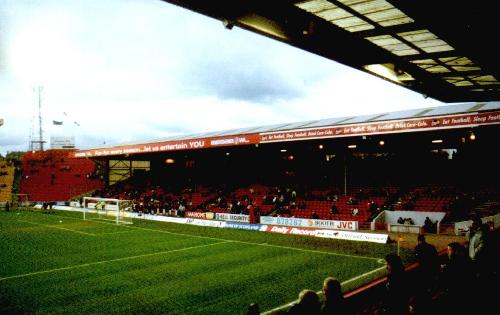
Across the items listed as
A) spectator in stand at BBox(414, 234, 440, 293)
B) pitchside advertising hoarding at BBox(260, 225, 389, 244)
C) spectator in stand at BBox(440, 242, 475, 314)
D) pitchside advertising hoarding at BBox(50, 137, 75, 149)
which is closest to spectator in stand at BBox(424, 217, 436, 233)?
pitchside advertising hoarding at BBox(260, 225, 389, 244)

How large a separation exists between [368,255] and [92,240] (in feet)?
48.1

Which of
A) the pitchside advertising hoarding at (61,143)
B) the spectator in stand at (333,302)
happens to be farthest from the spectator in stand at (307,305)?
the pitchside advertising hoarding at (61,143)

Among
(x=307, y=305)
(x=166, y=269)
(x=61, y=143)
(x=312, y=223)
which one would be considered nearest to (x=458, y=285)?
(x=307, y=305)

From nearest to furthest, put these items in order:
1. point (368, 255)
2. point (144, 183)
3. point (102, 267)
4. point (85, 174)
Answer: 1. point (102, 267)
2. point (368, 255)
3. point (144, 183)
4. point (85, 174)

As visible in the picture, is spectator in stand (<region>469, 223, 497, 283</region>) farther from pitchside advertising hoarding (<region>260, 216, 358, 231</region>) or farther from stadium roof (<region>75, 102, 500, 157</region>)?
pitchside advertising hoarding (<region>260, 216, 358, 231</region>)

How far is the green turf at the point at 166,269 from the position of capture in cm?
1025

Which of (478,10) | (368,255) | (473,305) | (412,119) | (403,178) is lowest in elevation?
(368,255)

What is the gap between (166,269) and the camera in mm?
13891

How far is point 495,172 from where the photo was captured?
25.6m

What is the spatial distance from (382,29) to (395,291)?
3.72 m

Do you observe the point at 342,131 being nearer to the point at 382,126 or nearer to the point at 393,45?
the point at 382,126

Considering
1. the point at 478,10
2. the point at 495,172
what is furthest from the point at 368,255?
the point at 495,172

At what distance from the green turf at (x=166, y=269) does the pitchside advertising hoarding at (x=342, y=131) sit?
669cm

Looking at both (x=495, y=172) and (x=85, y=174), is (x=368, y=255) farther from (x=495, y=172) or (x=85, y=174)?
(x=85, y=174)
